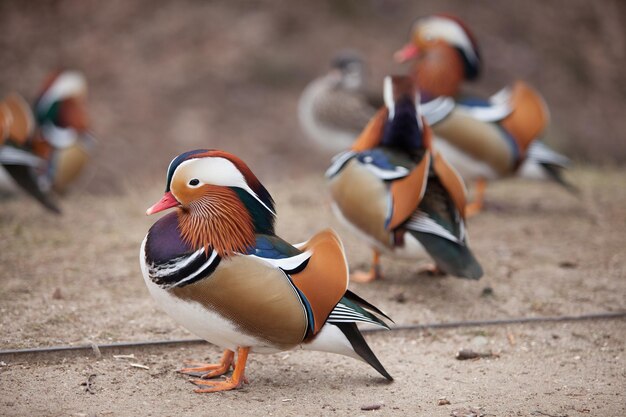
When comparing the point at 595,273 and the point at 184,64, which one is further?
the point at 184,64

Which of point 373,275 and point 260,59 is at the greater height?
point 260,59

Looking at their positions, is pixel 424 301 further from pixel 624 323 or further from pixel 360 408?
pixel 360 408

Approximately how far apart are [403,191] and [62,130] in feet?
10.8

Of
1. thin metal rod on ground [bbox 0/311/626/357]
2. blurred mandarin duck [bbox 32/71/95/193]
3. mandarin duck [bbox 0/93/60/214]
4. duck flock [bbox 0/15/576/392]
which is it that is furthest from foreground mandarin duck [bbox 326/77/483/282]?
blurred mandarin duck [bbox 32/71/95/193]

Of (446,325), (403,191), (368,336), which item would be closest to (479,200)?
(403,191)

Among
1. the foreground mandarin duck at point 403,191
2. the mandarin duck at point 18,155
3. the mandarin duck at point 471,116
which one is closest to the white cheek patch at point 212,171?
the foreground mandarin duck at point 403,191

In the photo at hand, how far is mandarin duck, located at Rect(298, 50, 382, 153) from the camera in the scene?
241 inches

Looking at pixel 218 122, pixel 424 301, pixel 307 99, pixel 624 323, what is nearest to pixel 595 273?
pixel 624 323

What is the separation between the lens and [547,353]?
133 inches

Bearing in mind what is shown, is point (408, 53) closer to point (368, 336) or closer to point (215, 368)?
point (368, 336)

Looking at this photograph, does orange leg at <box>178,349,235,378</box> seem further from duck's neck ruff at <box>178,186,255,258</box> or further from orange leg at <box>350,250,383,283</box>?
orange leg at <box>350,250,383,283</box>

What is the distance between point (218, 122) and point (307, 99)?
5.81 feet

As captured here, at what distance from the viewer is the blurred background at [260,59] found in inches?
313

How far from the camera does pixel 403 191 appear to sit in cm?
381
